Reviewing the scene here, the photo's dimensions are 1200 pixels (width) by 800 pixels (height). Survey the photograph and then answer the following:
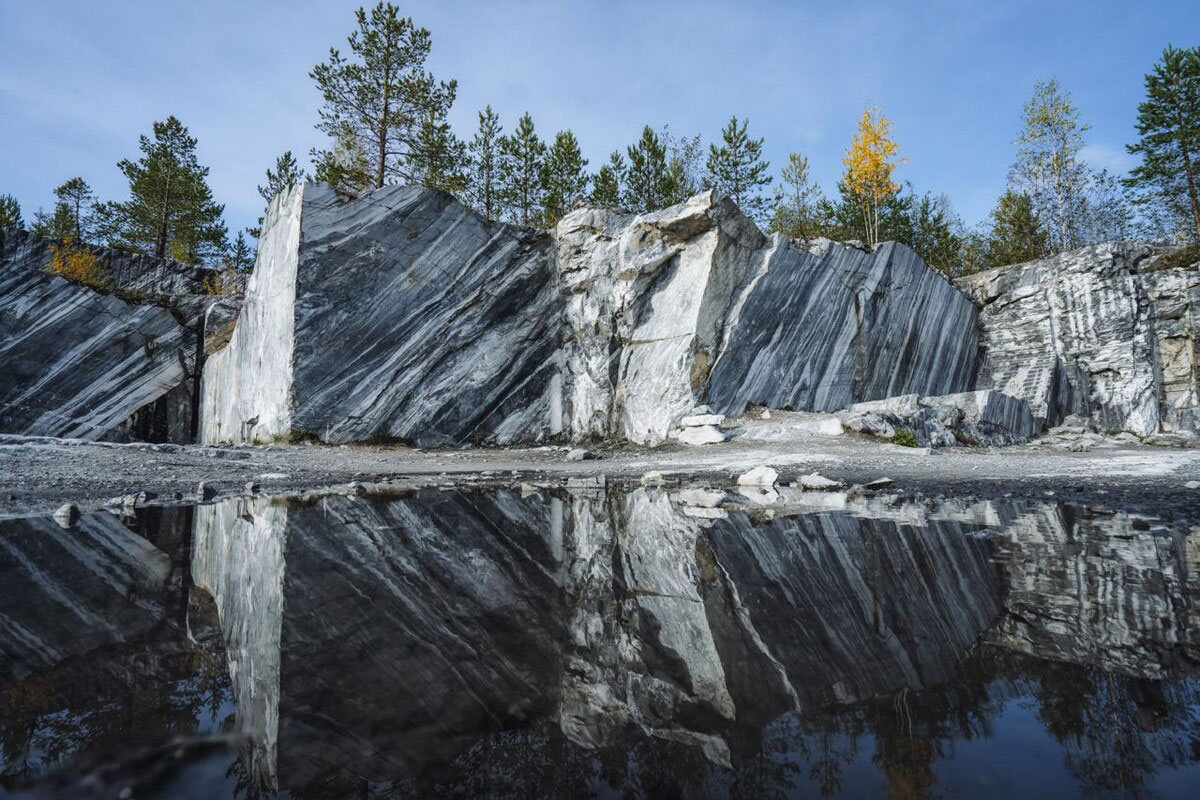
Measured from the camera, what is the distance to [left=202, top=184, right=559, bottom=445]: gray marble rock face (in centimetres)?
1546

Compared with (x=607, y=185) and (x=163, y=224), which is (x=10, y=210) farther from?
(x=607, y=185)

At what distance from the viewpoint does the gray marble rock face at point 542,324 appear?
51.7 feet

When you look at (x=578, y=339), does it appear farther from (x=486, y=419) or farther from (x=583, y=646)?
(x=583, y=646)

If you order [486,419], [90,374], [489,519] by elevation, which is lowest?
[489,519]

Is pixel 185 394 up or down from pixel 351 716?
up

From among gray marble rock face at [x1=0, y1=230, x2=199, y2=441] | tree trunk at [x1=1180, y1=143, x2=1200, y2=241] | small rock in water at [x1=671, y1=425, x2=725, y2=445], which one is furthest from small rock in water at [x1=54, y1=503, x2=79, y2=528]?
tree trunk at [x1=1180, y1=143, x2=1200, y2=241]

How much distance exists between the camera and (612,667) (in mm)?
2189

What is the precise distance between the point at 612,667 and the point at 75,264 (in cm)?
2802

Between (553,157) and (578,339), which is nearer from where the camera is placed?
(578,339)

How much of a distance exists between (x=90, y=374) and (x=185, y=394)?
8.97ft

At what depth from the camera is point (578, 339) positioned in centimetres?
1889

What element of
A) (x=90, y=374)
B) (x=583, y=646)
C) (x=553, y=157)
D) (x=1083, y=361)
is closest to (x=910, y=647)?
(x=583, y=646)

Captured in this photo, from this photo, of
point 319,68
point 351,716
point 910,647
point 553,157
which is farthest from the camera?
point 553,157

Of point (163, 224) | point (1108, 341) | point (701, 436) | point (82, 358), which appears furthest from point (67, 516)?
point (163, 224)
